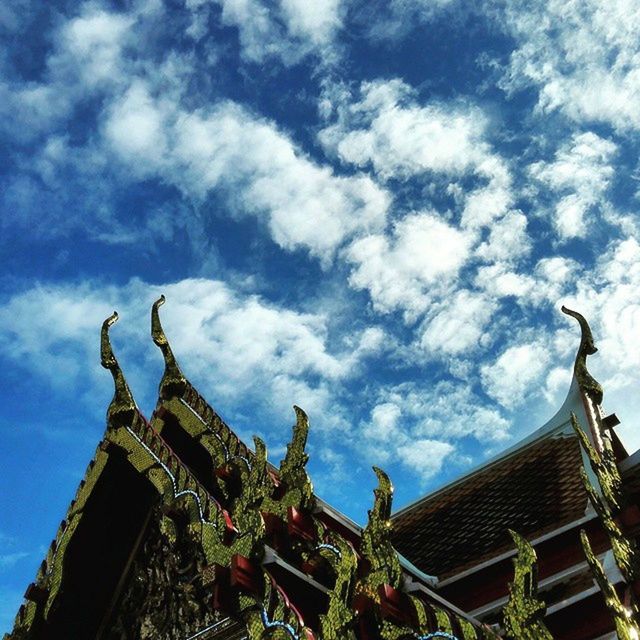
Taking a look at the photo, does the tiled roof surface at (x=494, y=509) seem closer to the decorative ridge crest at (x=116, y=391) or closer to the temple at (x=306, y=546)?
the temple at (x=306, y=546)

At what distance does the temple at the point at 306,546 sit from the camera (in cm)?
356

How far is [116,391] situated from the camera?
19.0 feet

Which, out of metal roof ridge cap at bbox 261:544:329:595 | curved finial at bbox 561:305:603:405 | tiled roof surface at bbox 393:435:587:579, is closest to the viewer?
metal roof ridge cap at bbox 261:544:329:595

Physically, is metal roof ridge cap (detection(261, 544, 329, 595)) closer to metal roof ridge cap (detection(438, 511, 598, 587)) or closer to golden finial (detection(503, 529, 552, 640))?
golden finial (detection(503, 529, 552, 640))

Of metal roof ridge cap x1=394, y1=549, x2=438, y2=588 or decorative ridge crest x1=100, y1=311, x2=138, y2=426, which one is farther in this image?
decorative ridge crest x1=100, y1=311, x2=138, y2=426

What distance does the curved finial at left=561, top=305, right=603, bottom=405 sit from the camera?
720cm

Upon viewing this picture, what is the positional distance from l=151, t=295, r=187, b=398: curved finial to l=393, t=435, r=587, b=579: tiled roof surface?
2220 millimetres

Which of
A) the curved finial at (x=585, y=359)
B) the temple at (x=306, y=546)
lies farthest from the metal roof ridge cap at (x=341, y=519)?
the curved finial at (x=585, y=359)

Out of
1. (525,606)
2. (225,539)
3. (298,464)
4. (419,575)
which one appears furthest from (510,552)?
(525,606)

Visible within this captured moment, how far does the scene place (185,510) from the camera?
454 centimetres

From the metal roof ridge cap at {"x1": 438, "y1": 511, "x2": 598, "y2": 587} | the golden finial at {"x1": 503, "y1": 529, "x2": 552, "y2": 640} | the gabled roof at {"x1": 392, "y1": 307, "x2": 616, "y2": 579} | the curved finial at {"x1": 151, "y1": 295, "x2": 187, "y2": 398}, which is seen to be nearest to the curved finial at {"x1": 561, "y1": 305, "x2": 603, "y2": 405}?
the gabled roof at {"x1": 392, "y1": 307, "x2": 616, "y2": 579}

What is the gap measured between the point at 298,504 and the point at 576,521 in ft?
6.97

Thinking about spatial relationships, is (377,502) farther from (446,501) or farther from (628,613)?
(446,501)

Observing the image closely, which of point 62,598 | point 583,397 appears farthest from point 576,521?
point 62,598
